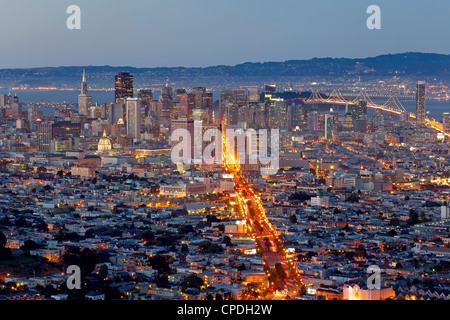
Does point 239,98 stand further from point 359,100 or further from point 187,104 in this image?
point 359,100

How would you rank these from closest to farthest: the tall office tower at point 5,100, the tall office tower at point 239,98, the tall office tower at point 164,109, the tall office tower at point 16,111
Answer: the tall office tower at point 164,109 → the tall office tower at point 239,98 → the tall office tower at point 16,111 → the tall office tower at point 5,100

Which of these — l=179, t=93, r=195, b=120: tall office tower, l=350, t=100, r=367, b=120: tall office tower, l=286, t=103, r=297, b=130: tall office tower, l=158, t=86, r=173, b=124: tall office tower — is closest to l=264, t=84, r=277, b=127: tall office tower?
l=286, t=103, r=297, b=130: tall office tower

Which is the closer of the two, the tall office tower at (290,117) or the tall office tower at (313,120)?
the tall office tower at (290,117)

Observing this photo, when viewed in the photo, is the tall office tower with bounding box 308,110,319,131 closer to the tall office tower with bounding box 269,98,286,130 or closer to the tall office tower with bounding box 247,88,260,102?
the tall office tower with bounding box 269,98,286,130

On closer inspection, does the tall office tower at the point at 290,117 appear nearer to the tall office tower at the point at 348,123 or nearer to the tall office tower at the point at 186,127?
the tall office tower at the point at 348,123

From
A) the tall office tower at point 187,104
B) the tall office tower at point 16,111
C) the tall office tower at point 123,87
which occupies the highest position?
the tall office tower at point 123,87

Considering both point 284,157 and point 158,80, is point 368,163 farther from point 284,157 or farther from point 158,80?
point 158,80

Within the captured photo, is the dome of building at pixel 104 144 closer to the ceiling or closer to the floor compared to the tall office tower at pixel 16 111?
closer to the floor

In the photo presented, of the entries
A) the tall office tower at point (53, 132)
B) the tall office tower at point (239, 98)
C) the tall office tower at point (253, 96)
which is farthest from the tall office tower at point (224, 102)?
the tall office tower at point (53, 132)
